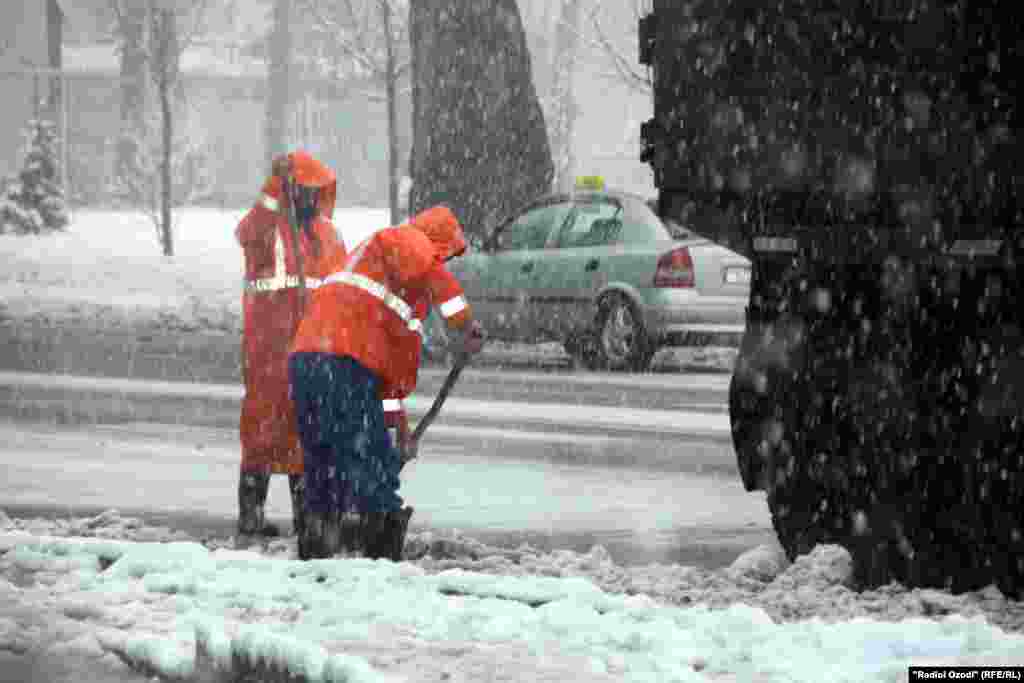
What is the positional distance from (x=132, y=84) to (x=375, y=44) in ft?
18.8

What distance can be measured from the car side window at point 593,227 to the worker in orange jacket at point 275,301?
9167 millimetres

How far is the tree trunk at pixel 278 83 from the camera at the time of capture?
→ 56312mm

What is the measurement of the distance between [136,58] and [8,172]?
8114 mm

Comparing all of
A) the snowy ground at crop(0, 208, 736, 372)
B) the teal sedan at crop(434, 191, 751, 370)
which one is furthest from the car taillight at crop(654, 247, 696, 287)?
the snowy ground at crop(0, 208, 736, 372)

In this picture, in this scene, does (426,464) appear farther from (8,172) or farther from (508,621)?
(8,172)

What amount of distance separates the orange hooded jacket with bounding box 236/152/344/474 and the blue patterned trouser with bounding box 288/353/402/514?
1446mm

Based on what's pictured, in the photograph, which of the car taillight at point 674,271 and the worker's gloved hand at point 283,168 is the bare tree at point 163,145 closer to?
the car taillight at point 674,271

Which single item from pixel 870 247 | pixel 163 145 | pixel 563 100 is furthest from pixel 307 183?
pixel 563 100

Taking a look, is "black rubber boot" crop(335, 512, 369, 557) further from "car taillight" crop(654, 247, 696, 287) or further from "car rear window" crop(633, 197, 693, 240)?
"car rear window" crop(633, 197, 693, 240)

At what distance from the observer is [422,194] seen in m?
23.4

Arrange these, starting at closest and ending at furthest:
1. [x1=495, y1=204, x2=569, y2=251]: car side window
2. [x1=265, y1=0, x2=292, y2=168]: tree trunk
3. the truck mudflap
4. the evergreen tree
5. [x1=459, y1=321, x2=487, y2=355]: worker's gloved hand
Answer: the truck mudflap, [x1=459, y1=321, x2=487, y2=355]: worker's gloved hand, [x1=495, y1=204, x2=569, y2=251]: car side window, the evergreen tree, [x1=265, y1=0, x2=292, y2=168]: tree trunk

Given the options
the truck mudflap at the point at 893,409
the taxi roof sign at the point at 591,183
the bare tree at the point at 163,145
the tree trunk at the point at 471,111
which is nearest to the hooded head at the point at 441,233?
the truck mudflap at the point at 893,409

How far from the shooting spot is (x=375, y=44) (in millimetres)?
52156

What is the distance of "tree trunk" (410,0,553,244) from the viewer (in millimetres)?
23297
